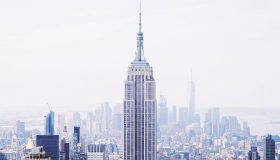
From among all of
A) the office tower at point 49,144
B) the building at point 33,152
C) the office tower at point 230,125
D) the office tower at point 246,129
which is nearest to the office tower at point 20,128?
the office tower at point 49,144

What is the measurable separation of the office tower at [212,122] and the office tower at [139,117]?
1449mm

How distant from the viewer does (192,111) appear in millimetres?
17406

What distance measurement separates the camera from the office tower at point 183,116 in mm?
17000

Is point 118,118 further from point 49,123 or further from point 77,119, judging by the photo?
point 77,119

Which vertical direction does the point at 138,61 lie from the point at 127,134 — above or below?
above

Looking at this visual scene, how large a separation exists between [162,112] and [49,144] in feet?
14.5

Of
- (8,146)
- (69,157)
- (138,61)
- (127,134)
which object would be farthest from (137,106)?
(8,146)

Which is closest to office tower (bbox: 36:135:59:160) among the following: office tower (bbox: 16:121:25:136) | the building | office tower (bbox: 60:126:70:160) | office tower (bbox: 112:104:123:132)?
office tower (bbox: 16:121:25:136)

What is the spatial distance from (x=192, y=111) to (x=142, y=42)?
168cm

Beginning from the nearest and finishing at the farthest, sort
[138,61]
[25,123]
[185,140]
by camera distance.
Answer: [25,123]
[138,61]
[185,140]

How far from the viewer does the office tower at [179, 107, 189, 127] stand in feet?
55.8

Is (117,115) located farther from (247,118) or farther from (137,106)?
(247,118)

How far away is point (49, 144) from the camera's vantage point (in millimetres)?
15445

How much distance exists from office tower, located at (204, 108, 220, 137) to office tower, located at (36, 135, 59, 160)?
278 centimetres
